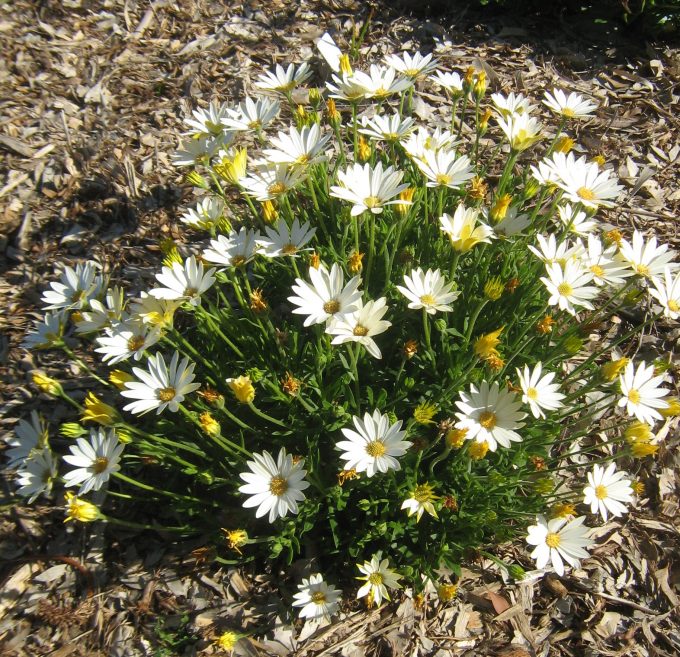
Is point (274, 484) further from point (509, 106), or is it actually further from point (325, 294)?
point (509, 106)

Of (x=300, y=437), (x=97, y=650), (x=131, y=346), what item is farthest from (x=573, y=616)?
(x=131, y=346)

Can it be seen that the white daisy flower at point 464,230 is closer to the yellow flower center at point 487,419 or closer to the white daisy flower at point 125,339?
the yellow flower center at point 487,419

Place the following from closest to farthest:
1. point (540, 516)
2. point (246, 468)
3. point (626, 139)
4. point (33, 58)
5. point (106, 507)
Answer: point (540, 516) < point (246, 468) < point (106, 507) < point (626, 139) < point (33, 58)

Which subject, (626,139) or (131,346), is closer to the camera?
(131,346)

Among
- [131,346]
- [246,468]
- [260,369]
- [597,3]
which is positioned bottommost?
[246,468]

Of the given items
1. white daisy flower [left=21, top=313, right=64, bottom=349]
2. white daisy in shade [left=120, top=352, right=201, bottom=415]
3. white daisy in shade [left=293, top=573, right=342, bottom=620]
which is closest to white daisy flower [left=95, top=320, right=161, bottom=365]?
white daisy in shade [left=120, top=352, right=201, bottom=415]

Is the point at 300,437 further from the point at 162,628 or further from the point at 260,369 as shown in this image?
the point at 162,628

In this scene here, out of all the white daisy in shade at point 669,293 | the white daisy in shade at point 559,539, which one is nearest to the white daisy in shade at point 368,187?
the white daisy in shade at point 669,293
